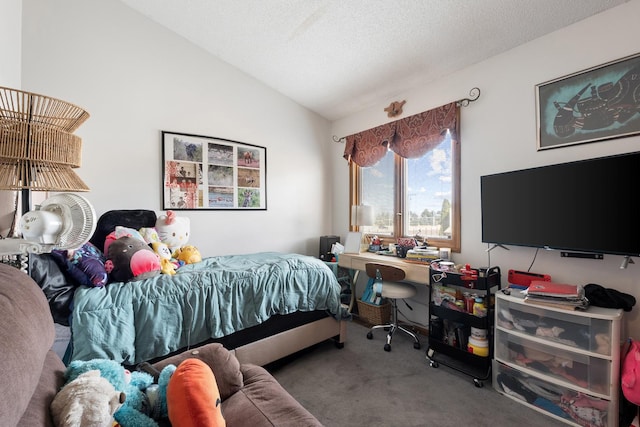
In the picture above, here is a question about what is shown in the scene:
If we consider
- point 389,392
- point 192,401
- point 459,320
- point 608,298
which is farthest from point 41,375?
point 608,298

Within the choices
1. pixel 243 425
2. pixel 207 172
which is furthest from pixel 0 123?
pixel 207 172

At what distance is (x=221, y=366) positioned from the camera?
124cm

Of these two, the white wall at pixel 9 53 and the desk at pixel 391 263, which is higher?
the white wall at pixel 9 53

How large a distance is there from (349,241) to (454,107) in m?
1.84

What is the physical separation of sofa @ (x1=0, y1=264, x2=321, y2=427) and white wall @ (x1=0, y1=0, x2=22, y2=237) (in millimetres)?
403

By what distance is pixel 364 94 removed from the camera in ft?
10.7

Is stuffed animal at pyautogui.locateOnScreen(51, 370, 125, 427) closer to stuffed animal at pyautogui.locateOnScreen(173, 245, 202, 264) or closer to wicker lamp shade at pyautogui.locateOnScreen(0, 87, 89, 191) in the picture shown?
wicker lamp shade at pyautogui.locateOnScreen(0, 87, 89, 191)

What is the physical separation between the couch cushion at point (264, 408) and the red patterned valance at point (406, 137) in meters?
2.50

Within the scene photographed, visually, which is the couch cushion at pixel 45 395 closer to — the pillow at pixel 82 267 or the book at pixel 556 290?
the pillow at pixel 82 267

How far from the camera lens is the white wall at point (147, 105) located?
2270 mm

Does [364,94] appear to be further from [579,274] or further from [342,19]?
[579,274]

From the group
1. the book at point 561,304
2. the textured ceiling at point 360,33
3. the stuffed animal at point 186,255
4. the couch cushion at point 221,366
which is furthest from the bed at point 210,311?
the textured ceiling at point 360,33

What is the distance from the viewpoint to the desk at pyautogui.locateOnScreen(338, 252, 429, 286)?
8.11ft

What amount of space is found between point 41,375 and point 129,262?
0.98m
